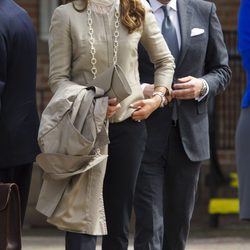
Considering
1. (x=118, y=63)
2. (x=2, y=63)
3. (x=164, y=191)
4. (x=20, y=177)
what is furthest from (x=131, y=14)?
(x=164, y=191)

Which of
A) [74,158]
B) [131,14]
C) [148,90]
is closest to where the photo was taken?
[74,158]

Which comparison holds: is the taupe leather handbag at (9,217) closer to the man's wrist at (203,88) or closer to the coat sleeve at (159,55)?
the coat sleeve at (159,55)

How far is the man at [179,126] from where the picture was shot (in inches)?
254

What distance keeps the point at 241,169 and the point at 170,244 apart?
669 mm

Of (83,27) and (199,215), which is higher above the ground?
(83,27)

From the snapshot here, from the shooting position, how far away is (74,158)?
5.53 metres

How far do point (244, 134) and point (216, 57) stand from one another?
1.96ft

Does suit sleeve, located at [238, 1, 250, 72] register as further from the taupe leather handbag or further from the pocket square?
the taupe leather handbag

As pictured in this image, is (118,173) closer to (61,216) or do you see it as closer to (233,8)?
(61,216)

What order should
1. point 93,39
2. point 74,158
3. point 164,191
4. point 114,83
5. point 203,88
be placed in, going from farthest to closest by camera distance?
point 164,191 < point 203,88 < point 93,39 < point 114,83 < point 74,158

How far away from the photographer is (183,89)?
20.9 ft

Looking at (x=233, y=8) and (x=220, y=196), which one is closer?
(x=220, y=196)

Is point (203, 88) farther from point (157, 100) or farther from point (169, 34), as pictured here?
point (157, 100)

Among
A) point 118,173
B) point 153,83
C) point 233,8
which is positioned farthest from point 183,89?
point 233,8
